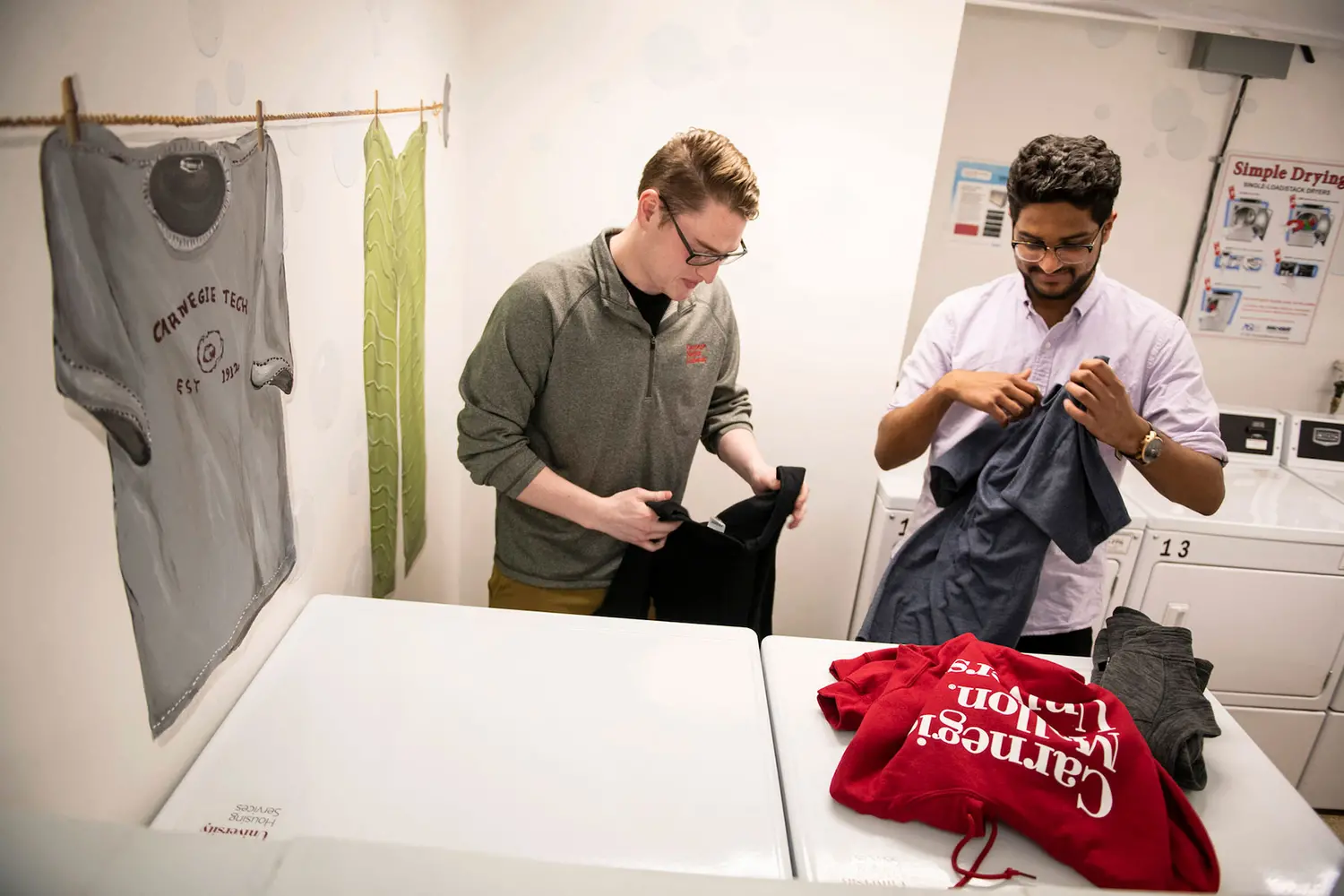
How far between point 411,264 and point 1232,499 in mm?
2522

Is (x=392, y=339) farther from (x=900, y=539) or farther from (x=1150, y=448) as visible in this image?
(x=900, y=539)

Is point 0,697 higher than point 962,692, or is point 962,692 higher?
point 0,697

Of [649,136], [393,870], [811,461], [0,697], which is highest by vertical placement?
[649,136]

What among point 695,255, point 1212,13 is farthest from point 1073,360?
point 1212,13

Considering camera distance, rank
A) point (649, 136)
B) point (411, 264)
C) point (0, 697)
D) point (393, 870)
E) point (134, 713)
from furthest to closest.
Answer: point (649, 136) → point (411, 264) → point (134, 713) → point (0, 697) → point (393, 870)

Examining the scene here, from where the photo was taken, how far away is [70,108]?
0.78 meters

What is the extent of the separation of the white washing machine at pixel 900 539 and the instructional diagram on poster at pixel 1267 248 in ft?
3.45

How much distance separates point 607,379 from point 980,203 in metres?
1.91

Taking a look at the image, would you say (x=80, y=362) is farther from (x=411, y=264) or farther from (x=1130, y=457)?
(x=1130, y=457)

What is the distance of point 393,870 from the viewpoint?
480 millimetres

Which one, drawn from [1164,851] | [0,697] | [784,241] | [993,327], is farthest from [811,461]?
[0,697]

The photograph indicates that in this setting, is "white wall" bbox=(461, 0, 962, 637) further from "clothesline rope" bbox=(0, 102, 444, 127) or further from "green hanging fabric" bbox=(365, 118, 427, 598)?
"clothesline rope" bbox=(0, 102, 444, 127)

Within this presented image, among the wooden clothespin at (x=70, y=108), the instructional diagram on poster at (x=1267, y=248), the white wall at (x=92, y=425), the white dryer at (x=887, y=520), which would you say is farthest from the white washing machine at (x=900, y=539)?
the wooden clothespin at (x=70, y=108)

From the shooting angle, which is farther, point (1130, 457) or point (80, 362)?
point (1130, 457)
